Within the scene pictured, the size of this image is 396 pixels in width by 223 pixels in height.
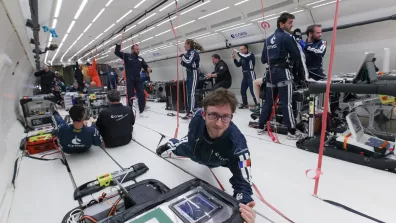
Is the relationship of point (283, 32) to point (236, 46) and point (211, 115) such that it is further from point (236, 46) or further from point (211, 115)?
point (236, 46)

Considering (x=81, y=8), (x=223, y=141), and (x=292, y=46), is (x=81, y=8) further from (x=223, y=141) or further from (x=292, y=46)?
(x=223, y=141)

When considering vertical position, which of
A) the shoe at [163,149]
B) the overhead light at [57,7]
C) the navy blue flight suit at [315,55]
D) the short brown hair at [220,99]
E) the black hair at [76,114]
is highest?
the overhead light at [57,7]

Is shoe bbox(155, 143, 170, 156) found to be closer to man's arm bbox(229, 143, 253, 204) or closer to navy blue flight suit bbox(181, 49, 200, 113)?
man's arm bbox(229, 143, 253, 204)

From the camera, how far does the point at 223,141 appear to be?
4.97 ft

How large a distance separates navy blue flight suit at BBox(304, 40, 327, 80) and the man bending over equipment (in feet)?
9.88

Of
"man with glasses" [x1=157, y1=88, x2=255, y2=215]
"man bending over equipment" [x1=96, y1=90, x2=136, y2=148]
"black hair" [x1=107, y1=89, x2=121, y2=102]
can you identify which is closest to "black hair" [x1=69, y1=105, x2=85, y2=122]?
"man bending over equipment" [x1=96, y1=90, x2=136, y2=148]

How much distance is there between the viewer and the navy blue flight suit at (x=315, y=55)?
3293 millimetres

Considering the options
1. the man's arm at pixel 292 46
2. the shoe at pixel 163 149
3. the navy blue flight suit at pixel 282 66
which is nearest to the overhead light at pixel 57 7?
the shoe at pixel 163 149

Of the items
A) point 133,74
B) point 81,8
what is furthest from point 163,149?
point 81,8

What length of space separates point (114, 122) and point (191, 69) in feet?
8.56

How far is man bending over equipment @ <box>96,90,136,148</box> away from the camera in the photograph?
2701 mm

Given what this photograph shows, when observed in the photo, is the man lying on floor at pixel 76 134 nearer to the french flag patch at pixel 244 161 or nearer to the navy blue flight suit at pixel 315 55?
the french flag patch at pixel 244 161

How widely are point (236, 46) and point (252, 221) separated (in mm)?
6560

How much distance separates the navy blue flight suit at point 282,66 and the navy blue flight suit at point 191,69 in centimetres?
196
